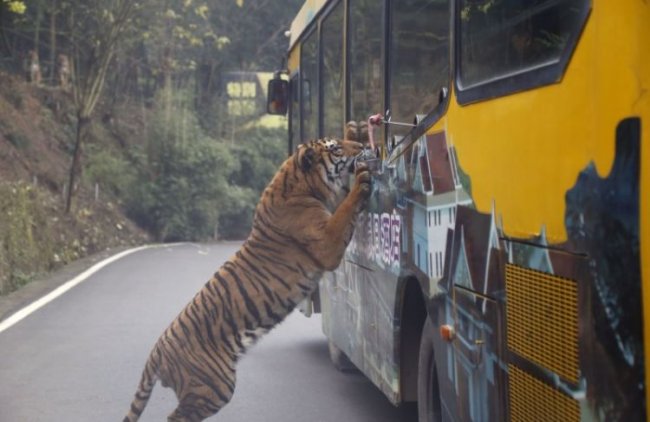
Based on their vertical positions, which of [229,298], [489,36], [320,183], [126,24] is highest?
[126,24]

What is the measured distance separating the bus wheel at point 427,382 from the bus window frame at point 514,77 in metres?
1.30

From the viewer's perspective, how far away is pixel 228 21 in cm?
3866

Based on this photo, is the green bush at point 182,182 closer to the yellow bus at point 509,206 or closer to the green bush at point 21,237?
the green bush at point 21,237

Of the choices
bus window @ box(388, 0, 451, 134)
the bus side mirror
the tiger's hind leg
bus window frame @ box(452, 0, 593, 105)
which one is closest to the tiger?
the tiger's hind leg

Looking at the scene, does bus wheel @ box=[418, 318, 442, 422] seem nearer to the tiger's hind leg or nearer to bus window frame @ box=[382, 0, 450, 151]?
bus window frame @ box=[382, 0, 450, 151]

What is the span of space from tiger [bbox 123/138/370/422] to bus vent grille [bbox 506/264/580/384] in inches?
105

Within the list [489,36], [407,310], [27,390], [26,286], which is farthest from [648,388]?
[26,286]

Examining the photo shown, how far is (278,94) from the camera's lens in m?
10.7

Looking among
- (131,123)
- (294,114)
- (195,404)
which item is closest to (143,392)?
(195,404)

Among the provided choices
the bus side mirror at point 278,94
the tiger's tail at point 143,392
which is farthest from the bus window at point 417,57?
the bus side mirror at point 278,94

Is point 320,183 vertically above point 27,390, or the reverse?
point 320,183

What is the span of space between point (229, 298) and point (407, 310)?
1.33 meters

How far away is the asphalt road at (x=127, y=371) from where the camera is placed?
24.6 ft

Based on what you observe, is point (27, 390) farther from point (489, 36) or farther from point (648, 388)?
point (648, 388)
